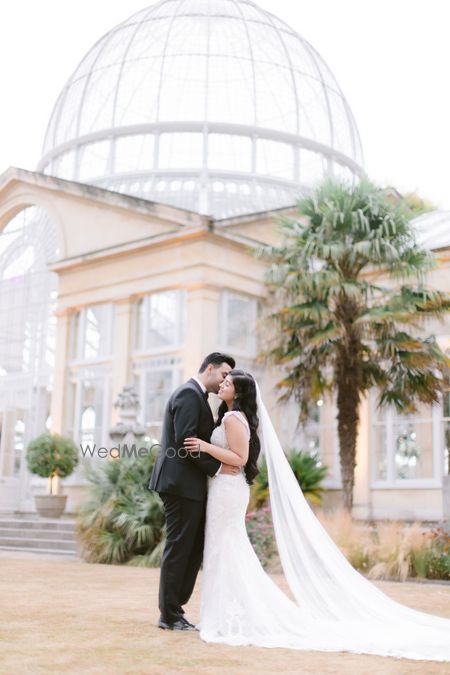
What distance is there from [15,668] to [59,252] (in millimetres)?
18760

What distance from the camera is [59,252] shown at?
22547 mm

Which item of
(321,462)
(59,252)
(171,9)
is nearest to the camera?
(321,462)

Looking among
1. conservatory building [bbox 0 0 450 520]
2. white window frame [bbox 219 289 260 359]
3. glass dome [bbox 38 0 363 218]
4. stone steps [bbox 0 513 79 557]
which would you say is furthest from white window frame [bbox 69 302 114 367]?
stone steps [bbox 0 513 79 557]

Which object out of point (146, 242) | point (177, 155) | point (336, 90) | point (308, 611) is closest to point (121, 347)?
point (146, 242)

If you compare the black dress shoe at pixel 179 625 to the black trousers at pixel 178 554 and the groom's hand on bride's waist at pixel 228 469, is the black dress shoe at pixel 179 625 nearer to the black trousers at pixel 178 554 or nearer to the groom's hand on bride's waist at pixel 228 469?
the black trousers at pixel 178 554

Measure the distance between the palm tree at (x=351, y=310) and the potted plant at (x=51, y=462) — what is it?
573 centimetres

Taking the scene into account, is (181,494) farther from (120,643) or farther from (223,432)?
(120,643)

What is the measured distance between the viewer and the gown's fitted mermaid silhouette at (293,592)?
551 centimetres

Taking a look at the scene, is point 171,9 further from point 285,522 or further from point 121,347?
point 285,522

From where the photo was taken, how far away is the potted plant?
1852 centimetres

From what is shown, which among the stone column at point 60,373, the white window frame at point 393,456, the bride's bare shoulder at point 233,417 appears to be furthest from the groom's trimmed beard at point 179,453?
the stone column at point 60,373

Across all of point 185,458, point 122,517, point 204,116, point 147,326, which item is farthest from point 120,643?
point 204,116

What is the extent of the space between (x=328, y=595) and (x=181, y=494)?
1.35 metres

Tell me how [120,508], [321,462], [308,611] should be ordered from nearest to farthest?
[308,611]
[120,508]
[321,462]
